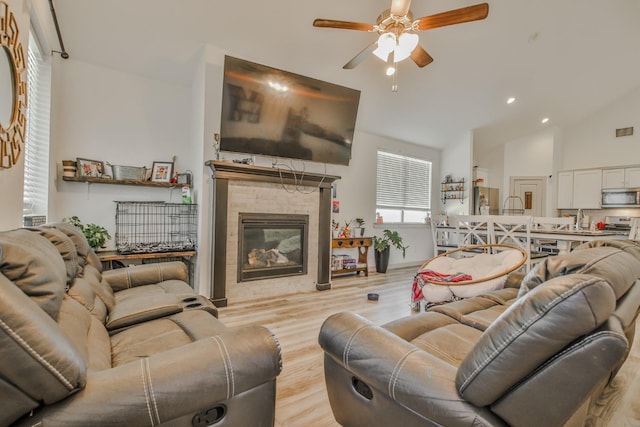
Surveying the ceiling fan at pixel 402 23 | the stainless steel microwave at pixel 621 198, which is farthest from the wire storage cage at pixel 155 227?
the stainless steel microwave at pixel 621 198

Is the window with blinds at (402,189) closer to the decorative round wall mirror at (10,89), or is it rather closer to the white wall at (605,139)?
the white wall at (605,139)

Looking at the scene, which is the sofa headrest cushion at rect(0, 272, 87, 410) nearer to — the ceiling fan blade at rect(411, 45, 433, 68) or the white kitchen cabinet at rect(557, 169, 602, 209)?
the ceiling fan blade at rect(411, 45, 433, 68)

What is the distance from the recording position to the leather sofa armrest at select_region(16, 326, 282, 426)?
2.66 feet

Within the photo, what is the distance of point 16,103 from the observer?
183cm

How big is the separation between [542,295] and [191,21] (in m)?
3.71

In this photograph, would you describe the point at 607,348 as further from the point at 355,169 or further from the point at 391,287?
the point at 355,169

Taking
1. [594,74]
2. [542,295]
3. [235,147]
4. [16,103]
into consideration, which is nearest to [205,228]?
[235,147]

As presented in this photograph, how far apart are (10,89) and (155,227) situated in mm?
2293

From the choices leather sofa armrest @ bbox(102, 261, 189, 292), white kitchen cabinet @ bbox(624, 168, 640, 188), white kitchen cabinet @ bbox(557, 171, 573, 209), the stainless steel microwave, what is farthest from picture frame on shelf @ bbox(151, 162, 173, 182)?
white kitchen cabinet @ bbox(624, 168, 640, 188)

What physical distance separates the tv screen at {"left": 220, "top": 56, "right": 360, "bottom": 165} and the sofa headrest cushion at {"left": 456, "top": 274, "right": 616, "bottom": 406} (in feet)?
10.7

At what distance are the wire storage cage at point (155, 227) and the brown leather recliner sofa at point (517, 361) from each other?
9.34 feet

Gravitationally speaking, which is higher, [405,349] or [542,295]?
[542,295]

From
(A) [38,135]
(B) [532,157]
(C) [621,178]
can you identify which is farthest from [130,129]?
(C) [621,178]

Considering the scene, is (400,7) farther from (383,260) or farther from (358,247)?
(383,260)
